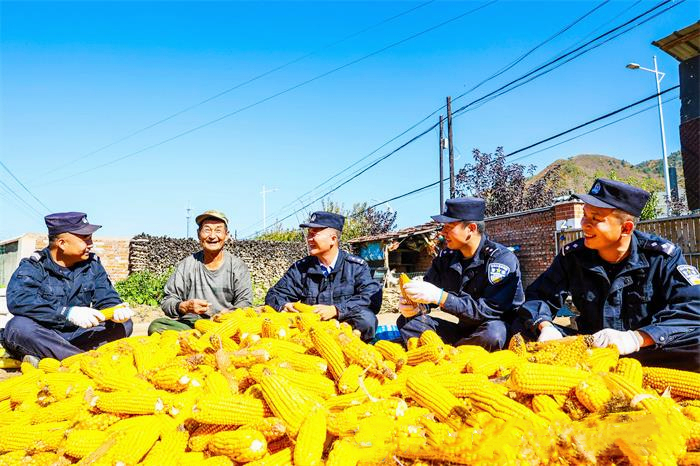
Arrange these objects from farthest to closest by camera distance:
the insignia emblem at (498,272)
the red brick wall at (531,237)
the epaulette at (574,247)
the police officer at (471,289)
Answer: the red brick wall at (531,237), the insignia emblem at (498,272), the police officer at (471,289), the epaulette at (574,247)

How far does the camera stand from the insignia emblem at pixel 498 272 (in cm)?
461

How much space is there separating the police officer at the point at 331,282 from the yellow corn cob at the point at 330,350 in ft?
7.11

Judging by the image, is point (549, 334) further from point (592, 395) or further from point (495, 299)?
point (592, 395)

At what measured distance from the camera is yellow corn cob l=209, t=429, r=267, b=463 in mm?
2127

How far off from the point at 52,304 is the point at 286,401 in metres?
3.95

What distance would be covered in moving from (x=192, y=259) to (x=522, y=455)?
16.3 ft

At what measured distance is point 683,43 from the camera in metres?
11.2

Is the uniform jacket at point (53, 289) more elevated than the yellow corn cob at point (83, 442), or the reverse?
the uniform jacket at point (53, 289)

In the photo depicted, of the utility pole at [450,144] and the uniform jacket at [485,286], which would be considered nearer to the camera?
the uniform jacket at [485,286]

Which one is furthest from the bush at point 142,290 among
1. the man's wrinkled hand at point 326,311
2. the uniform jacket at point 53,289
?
the man's wrinkled hand at point 326,311

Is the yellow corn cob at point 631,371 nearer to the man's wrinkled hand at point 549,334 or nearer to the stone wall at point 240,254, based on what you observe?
the man's wrinkled hand at point 549,334

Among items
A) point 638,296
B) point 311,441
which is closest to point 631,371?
point 638,296

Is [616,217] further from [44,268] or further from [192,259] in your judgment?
[44,268]

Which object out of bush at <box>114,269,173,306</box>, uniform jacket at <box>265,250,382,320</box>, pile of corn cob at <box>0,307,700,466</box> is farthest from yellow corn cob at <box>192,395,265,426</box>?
bush at <box>114,269,173,306</box>
